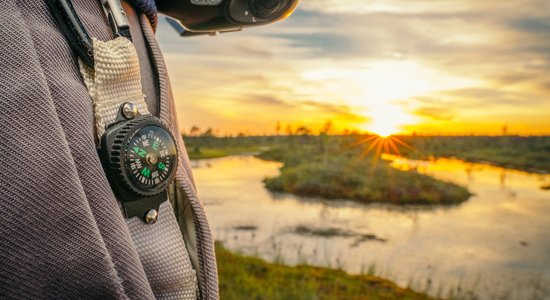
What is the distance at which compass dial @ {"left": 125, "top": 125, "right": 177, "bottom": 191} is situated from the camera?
0.72 m

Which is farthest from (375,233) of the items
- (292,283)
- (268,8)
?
(268,8)

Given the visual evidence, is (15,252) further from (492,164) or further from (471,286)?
(492,164)

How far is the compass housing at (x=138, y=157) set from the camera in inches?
27.9

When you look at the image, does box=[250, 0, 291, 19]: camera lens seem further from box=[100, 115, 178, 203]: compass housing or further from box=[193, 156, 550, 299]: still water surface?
box=[193, 156, 550, 299]: still water surface

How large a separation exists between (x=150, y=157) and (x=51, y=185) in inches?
6.9

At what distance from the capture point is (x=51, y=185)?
1.99ft

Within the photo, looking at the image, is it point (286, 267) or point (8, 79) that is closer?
point (8, 79)

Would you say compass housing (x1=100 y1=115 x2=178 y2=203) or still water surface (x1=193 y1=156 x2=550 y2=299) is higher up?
compass housing (x1=100 y1=115 x2=178 y2=203)

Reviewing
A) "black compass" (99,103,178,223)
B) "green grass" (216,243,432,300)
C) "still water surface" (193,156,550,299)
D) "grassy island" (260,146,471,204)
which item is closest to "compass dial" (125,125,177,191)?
"black compass" (99,103,178,223)

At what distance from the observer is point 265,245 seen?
16.4 m

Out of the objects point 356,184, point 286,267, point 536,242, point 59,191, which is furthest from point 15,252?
point 356,184

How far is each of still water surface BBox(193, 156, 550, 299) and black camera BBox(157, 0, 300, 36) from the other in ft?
38.8

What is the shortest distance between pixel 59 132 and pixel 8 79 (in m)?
0.09

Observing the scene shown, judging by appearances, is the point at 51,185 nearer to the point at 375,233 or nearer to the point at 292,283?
the point at 292,283
